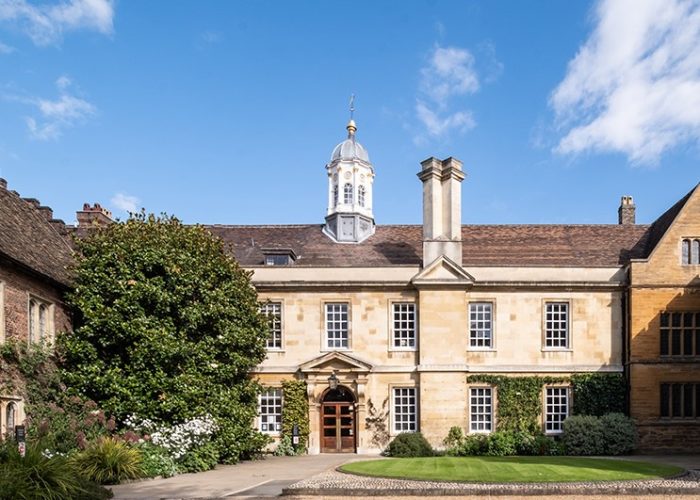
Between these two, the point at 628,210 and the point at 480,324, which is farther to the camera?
the point at 628,210

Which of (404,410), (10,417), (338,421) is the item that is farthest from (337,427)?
(10,417)

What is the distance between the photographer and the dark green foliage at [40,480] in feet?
39.5

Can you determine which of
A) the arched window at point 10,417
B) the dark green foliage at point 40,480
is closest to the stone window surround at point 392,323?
the arched window at point 10,417

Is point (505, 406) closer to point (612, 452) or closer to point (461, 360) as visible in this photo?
point (461, 360)

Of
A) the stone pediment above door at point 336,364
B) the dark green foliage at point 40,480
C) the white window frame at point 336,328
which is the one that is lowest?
the dark green foliage at point 40,480

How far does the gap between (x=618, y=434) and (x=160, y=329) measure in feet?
53.3

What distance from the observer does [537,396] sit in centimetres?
2573

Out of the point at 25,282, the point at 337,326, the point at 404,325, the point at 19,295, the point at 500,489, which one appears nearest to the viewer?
the point at 500,489

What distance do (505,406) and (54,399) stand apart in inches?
625

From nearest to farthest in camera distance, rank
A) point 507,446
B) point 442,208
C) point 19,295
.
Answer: point 19,295 → point 507,446 → point 442,208

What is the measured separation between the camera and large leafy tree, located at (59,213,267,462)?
795 inches

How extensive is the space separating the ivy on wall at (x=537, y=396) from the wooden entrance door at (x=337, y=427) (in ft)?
15.9

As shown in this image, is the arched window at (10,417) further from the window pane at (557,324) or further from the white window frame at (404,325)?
the window pane at (557,324)

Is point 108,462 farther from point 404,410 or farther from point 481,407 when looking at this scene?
point 481,407
